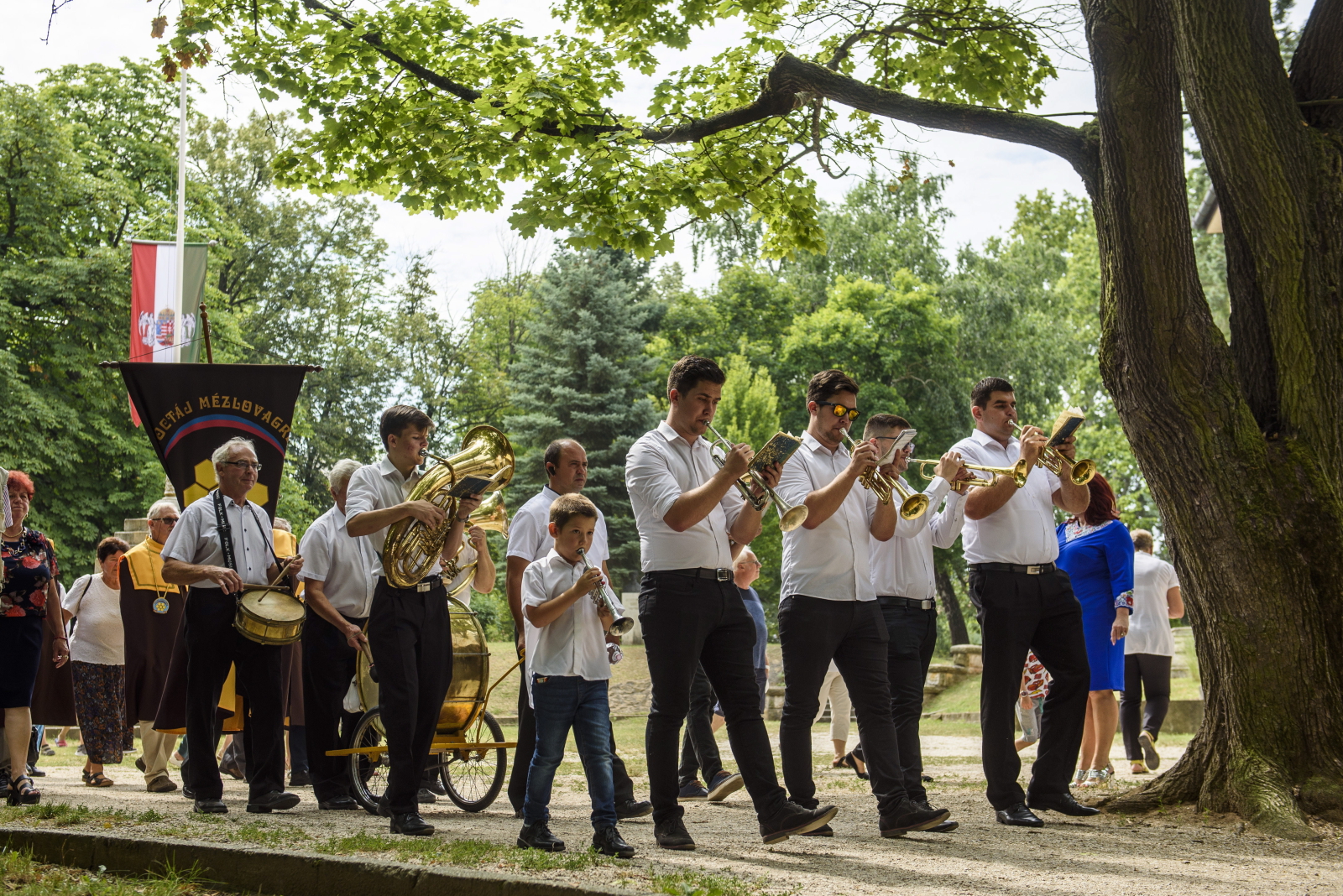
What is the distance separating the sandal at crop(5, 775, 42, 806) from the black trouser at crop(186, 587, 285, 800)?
2.75 feet

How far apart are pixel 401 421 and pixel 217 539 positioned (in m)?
1.44

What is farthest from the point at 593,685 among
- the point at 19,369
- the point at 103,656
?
the point at 19,369

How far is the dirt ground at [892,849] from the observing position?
4715 mm

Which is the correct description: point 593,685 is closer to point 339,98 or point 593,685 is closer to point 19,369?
point 339,98

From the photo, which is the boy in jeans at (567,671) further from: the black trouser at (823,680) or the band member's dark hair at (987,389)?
the band member's dark hair at (987,389)

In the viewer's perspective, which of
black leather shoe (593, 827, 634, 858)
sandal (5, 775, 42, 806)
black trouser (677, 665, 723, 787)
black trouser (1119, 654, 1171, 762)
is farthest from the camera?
black trouser (1119, 654, 1171, 762)

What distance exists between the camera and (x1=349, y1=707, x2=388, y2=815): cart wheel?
7.36 m

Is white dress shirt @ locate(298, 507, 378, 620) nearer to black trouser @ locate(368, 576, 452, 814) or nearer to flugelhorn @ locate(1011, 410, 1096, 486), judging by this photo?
black trouser @ locate(368, 576, 452, 814)

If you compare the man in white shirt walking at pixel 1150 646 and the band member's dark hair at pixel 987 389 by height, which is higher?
the band member's dark hair at pixel 987 389

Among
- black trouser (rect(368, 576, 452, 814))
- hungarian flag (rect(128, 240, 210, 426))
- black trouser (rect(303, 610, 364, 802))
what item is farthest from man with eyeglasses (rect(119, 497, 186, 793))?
hungarian flag (rect(128, 240, 210, 426))

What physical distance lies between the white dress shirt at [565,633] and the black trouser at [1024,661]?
2178 mm

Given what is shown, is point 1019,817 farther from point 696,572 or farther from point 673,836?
point 696,572

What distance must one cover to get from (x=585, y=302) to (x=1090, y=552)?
28518mm

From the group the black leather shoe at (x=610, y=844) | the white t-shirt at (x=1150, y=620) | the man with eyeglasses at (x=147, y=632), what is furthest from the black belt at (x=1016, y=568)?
the man with eyeglasses at (x=147, y=632)
